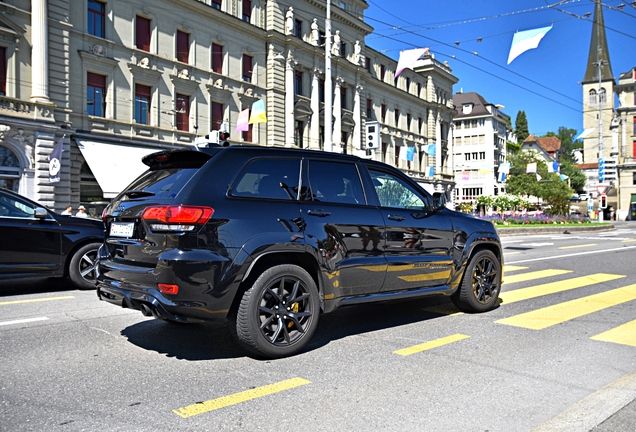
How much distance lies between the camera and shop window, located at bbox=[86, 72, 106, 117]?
1029 inches

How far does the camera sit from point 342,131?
1731 inches

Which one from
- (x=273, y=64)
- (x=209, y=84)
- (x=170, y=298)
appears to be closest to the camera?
(x=170, y=298)

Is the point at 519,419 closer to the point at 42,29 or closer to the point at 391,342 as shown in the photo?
the point at 391,342

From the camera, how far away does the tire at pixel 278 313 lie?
4.22 meters

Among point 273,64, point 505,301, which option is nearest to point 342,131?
point 273,64

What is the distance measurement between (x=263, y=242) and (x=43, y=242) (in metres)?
5.05

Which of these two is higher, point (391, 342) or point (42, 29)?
point (42, 29)

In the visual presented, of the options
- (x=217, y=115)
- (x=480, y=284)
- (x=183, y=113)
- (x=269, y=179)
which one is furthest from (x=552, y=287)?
(x=217, y=115)

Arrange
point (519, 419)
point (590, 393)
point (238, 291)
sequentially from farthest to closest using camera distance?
point (238, 291)
point (590, 393)
point (519, 419)

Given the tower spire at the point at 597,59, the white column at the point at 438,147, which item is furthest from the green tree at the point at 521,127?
the white column at the point at 438,147

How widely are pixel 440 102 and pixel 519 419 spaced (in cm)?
6062

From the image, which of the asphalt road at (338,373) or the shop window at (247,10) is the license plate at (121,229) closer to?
the asphalt road at (338,373)

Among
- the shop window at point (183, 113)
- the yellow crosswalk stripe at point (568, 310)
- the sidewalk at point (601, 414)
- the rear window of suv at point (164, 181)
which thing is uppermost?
the shop window at point (183, 113)

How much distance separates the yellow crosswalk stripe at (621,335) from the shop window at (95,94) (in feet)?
84.5
